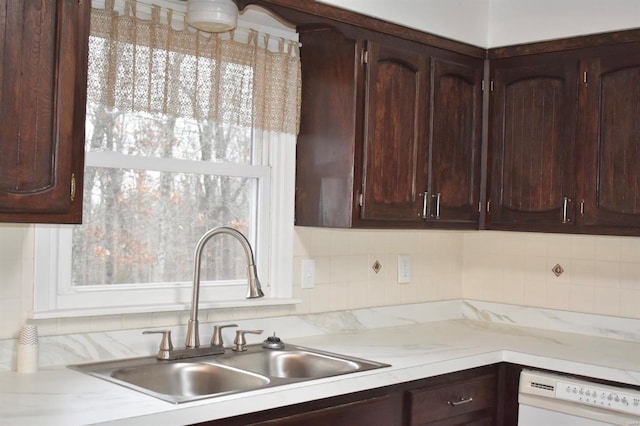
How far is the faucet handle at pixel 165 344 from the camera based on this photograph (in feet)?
9.37

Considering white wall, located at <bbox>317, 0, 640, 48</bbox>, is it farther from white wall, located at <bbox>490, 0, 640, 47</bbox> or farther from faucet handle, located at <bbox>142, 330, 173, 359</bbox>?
faucet handle, located at <bbox>142, 330, 173, 359</bbox>

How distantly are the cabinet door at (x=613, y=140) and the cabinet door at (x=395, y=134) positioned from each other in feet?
2.23

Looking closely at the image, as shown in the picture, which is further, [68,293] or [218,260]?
[218,260]

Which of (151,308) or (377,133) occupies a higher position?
(377,133)

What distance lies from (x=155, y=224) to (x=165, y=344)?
0.45 metres

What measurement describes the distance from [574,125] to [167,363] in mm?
1924

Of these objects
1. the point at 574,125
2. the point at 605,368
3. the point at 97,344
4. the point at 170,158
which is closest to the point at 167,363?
the point at 97,344

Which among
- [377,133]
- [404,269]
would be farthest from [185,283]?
[404,269]

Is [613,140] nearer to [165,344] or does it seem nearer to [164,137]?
[164,137]

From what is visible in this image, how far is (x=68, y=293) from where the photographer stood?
277 centimetres

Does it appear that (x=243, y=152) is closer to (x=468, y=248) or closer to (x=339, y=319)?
(x=339, y=319)

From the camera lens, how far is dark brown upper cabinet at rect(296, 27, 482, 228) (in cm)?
324

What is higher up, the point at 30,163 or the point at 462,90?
the point at 462,90

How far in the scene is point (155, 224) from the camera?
120 inches
